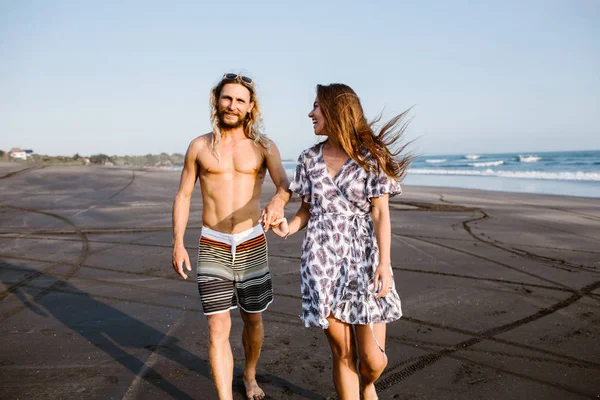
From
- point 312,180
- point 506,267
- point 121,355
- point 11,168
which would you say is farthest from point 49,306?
point 11,168

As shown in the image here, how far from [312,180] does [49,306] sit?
4086mm

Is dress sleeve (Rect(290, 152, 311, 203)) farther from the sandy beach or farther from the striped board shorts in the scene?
the sandy beach

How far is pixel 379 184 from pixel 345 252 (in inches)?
18.2

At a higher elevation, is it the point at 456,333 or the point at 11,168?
the point at 11,168

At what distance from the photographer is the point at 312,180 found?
3055mm

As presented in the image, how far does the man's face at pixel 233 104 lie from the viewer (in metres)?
3.54

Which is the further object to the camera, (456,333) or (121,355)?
(456,333)

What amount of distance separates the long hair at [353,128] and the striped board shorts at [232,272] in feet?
3.54

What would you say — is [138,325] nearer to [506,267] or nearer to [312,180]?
[312,180]

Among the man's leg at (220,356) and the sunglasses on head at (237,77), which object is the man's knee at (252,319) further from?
the sunglasses on head at (237,77)

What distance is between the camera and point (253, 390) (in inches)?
144

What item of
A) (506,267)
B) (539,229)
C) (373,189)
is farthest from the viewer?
(539,229)

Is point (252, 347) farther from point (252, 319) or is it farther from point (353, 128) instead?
point (353, 128)

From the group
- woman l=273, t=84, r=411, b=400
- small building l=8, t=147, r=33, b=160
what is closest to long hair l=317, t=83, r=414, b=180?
woman l=273, t=84, r=411, b=400
